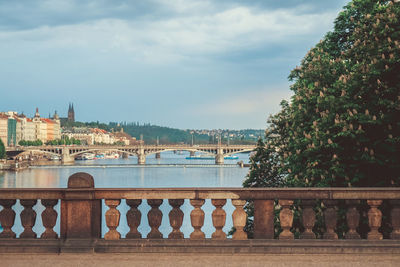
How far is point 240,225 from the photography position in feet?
23.2

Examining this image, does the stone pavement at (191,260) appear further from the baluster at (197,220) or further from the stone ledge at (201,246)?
the baluster at (197,220)

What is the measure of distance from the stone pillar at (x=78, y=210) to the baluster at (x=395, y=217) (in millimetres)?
3866

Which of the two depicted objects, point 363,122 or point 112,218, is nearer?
point 112,218

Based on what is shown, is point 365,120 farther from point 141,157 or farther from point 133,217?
point 141,157

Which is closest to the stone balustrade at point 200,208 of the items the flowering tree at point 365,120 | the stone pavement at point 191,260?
the stone pavement at point 191,260

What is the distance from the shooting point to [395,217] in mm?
6926

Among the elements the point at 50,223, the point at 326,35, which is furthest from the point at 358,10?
the point at 50,223

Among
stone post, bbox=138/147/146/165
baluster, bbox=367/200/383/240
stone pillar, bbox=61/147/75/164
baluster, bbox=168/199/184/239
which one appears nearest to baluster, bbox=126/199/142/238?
baluster, bbox=168/199/184/239

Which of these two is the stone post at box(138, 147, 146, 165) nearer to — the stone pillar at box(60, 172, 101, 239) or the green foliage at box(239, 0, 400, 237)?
the green foliage at box(239, 0, 400, 237)

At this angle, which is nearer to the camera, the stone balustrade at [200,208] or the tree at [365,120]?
the stone balustrade at [200,208]

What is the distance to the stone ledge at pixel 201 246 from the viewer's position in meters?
6.86

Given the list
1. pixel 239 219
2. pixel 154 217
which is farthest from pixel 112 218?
pixel 239 219

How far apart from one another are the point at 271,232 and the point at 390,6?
7871 mm

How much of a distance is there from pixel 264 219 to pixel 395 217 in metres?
1.67
